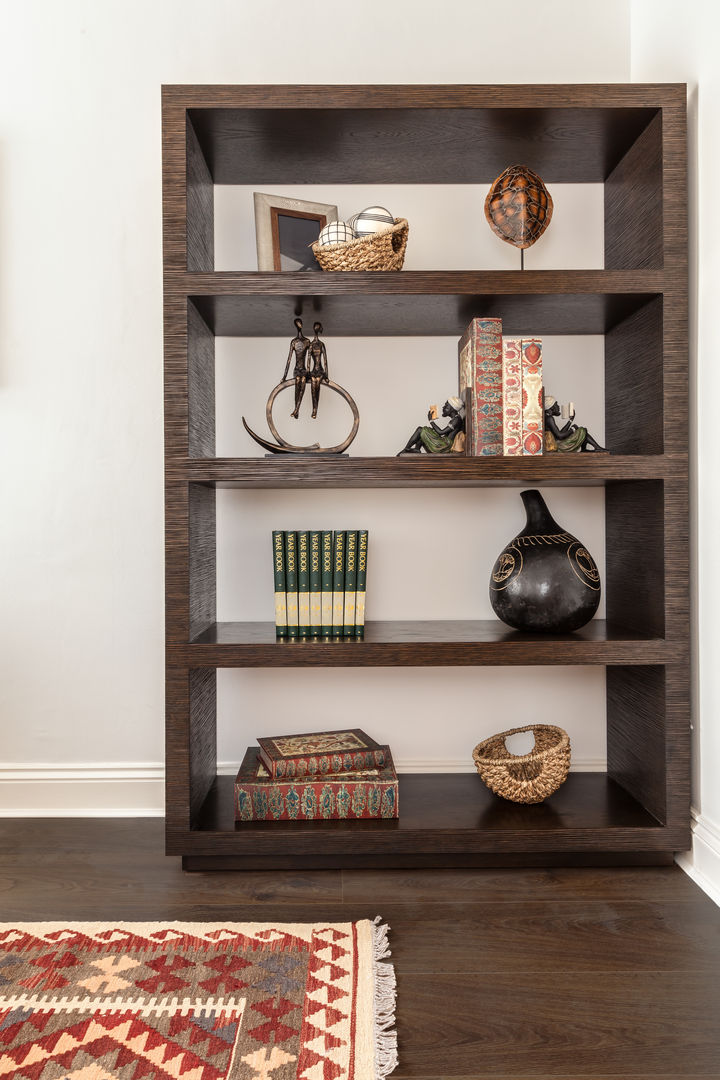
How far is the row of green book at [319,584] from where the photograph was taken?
1.72 metres

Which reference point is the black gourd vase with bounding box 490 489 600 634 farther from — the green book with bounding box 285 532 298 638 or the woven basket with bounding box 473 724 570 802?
the green book with bounding box 285 532 298 638

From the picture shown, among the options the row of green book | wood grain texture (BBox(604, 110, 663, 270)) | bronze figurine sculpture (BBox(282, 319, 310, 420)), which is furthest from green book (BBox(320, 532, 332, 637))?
wood grain texture (BBox(604, 110, 663, 270))

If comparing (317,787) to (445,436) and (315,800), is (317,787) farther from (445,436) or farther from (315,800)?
(445,436)

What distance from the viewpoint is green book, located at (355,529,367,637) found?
1725mm

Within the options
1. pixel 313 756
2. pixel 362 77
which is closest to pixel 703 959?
pixel 313 756

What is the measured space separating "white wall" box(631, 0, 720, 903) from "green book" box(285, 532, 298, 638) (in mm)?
883

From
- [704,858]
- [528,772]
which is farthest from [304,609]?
[704,858]

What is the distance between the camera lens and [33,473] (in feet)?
6.31

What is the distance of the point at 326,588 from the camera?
67.8 inches

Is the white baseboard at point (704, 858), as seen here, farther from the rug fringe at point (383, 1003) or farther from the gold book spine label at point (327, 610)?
the gold book spine label at point (327, 610)

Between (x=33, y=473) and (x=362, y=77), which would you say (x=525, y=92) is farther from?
(x=33, y=473)

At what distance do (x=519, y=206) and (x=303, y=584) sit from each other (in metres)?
0.99

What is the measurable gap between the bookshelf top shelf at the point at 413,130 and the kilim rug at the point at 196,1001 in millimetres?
1623

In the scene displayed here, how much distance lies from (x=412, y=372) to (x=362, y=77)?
770 mm
